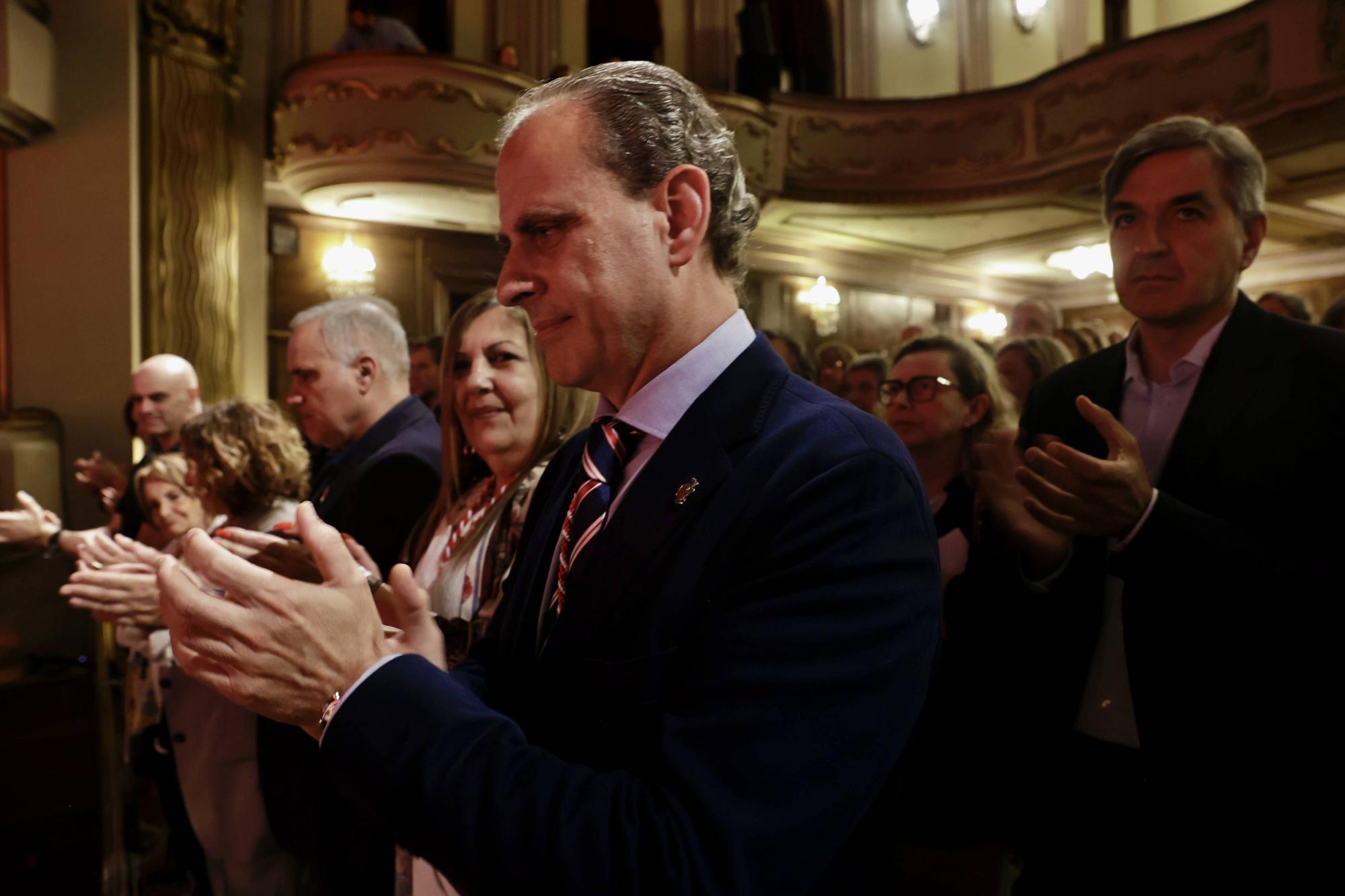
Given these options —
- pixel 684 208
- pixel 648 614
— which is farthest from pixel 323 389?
pixel 648 614

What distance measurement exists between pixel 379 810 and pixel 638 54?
9494 millimetres

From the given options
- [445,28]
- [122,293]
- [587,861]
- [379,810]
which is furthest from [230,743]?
[445,28]

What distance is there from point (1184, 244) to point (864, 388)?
237 centimetres

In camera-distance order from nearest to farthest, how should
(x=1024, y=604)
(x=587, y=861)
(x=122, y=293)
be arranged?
(x=587, y=861)
(x=1024, y=604)
(x=122, y=293)

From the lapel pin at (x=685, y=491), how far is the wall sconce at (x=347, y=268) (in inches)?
300

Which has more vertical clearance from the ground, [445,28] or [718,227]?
[445,28]

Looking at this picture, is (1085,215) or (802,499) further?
(1085,215)

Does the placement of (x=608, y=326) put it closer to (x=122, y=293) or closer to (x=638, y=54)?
(x=122, y=293)

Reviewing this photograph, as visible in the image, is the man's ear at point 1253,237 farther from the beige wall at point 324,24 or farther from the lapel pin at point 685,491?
the beige wall at point 324,24

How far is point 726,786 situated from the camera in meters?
0.73

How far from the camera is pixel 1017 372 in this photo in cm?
323

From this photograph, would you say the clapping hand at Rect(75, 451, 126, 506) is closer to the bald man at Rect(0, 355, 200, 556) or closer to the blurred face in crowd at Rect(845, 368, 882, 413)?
the bald man at Rect(0, 355, 200, 556)

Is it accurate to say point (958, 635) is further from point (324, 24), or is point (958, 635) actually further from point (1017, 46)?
point (1017, 46)

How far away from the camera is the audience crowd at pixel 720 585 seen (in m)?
0.77
